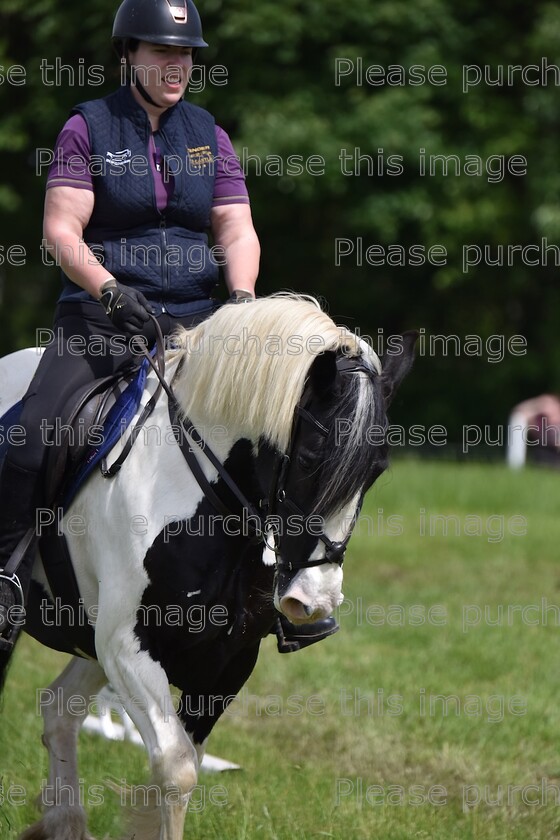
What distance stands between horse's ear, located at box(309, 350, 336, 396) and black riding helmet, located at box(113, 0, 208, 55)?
1.38 m

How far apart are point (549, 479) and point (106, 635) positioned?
12.1 m

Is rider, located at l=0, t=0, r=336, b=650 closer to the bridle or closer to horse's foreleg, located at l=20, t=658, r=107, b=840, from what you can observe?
the bridle

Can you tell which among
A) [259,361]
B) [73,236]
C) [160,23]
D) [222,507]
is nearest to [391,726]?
[222,507]

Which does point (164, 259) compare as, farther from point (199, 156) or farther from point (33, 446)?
point (33, 446)

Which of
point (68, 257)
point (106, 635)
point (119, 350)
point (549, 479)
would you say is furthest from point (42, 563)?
point (549, 479)

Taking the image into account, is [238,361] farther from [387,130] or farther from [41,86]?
[41,86]

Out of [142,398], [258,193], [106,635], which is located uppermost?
[258,193]

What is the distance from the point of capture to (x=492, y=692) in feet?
24.9

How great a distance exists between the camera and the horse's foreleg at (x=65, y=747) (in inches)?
196

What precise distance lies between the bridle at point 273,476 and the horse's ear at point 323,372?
0.15 ft

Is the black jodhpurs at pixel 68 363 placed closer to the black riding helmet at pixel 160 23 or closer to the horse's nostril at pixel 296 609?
the black riding helmet at pixel 160 23

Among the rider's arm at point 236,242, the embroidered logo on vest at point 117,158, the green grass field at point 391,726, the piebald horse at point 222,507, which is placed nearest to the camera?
the piebald horse at point 222,507

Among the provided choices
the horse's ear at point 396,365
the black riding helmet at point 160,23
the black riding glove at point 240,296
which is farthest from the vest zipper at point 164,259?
the horse's ear at point 396,365

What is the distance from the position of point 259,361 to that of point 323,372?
0.24 metres
